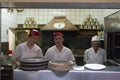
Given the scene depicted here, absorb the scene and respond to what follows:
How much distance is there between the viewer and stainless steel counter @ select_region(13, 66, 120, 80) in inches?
73.2

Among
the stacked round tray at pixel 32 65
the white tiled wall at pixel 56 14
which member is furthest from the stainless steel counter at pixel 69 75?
the white tiled wall at pixel 56 14

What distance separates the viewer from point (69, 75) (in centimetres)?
187

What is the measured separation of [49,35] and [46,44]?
0.26m

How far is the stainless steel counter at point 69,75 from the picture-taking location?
186 cm

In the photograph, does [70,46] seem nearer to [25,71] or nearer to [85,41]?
[85,41]

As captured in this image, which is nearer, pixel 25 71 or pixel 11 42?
pixel 25 71

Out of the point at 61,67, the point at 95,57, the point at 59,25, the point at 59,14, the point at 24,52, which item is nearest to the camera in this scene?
the point at 61,67

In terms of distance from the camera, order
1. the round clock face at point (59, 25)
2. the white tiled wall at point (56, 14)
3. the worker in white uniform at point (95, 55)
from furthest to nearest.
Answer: the white tiled wall at point (56, 14), the round clock face at point (59, 25), the worker in white uniform at point (95, 55)

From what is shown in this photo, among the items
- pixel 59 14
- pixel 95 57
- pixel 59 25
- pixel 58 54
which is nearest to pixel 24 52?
pixel 58 54

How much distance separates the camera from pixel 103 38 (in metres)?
5.35

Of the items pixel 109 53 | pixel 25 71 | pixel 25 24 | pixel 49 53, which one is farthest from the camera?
pixel 25 24

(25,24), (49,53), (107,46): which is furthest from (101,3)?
(25,24)

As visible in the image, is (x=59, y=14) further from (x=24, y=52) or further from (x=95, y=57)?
(x=24, y=52)

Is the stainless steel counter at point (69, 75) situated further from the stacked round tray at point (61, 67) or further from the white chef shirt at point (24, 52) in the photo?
the white chef shirt at point (24, 52)
